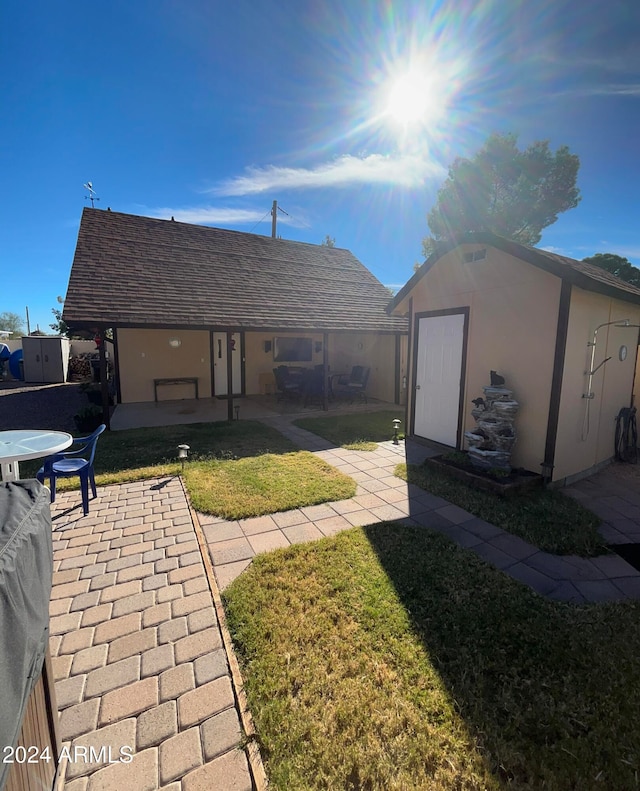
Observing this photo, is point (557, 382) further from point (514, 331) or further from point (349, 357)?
point (349, 357)

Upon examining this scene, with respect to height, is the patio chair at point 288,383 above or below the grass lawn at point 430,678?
above

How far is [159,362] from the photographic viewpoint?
1153 centimetres

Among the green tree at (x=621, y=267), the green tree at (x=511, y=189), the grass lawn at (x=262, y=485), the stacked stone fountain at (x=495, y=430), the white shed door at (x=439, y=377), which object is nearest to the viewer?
the grass lawn at (x=262, y=485)

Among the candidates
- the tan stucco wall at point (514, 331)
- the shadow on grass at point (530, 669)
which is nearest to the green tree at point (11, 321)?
the tan stucco wall at point (514, 331)

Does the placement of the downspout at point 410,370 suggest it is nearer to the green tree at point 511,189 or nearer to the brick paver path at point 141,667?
the brick paver path at point 141,667

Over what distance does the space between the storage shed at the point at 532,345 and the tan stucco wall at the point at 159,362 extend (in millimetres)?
7840

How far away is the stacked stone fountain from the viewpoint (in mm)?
5113

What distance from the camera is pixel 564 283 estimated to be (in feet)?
15.3

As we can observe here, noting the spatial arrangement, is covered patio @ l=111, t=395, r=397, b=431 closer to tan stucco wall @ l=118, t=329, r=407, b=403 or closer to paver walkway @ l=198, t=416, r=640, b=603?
tan stucco wall @ l=118, t=329, r=407, b=403

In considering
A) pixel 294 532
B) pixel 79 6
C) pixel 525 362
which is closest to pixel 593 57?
pixel 525 362

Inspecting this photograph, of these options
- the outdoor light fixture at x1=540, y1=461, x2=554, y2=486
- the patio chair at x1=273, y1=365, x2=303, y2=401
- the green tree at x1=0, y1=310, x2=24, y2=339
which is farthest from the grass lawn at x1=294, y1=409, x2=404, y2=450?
the green tree at x1=0, y1=310, x2=24, y2=339

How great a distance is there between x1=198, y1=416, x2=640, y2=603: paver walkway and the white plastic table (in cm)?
163

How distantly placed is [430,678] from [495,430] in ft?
12.2

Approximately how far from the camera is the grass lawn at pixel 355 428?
24.2ft
